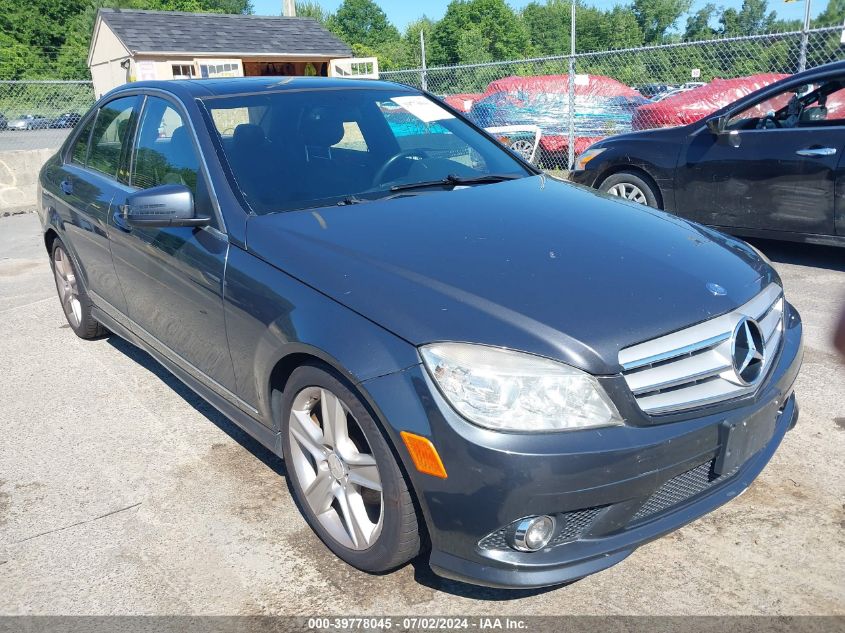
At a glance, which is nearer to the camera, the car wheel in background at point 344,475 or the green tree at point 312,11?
the car wheel in background at point 344,475

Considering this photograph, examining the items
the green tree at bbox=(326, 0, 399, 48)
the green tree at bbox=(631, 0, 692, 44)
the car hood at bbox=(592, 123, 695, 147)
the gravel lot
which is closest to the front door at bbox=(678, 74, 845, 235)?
the car hood at bbox=(592, 123, 695, 147)

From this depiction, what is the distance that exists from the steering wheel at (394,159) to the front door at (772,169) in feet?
11.7

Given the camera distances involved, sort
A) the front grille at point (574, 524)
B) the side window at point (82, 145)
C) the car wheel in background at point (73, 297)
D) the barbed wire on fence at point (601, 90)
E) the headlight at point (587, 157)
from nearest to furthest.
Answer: the front grille at point (574, 524) < the side window at point (82, 145) < the car wheel in background at point (73, 297) < the headlight at point (587, 157) < the barbed wire on fence at point (601, 90)

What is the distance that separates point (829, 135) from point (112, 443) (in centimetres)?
539

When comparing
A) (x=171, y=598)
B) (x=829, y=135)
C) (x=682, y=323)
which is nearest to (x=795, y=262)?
(x=829, y=135)

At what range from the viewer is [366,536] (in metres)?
Result: 2.60

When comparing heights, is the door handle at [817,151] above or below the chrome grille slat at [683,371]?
above

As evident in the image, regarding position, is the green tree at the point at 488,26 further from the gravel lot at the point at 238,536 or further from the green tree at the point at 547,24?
the gravel lot at the point at 238,536

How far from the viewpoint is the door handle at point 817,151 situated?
18.8 feet

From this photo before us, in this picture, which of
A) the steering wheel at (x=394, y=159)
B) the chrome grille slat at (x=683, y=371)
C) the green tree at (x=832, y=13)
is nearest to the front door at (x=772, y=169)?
the steering wheel at (x=394, y=159)

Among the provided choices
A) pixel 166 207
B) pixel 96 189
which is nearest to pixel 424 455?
pixel 166 207

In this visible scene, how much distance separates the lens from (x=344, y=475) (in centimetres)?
265

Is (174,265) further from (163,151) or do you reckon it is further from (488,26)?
(488,26)

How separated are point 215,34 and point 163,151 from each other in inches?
1122
